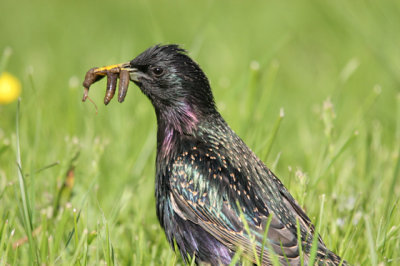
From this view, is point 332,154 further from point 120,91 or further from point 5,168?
point 5,168

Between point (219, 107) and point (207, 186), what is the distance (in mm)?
2095

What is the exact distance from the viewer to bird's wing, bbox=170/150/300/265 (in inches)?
118

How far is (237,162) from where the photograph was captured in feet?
10.8

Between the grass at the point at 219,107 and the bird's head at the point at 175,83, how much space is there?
21.6 inches

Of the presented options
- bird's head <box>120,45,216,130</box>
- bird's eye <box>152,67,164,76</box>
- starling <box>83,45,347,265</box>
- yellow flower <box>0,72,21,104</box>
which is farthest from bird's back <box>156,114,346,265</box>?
yellow flower <box>0,72,21,104</box>

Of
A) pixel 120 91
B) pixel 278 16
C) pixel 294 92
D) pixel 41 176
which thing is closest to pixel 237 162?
pixel 120 91

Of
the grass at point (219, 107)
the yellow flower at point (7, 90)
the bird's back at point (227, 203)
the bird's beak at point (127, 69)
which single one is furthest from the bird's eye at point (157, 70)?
the yellow flower at point (7, 90)

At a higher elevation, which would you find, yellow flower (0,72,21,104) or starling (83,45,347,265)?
yellow flower (0,72,21,104)

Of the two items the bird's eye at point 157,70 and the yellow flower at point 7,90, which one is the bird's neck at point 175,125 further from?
the yellow flower at point 7,90

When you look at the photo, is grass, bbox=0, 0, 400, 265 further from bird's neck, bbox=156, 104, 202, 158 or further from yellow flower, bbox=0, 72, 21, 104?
bird's neck, bbox=156, 104, 202, 158

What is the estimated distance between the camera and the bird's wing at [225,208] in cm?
300

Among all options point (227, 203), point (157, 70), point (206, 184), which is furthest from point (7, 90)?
point (227, 203)

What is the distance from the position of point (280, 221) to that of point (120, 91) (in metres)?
1.13

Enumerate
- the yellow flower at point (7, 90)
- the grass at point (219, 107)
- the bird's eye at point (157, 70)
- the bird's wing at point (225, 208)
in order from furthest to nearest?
the yellow flower at point (7, 90), the bird's eye at point (157, 70), the grass at point (219, 107), the bird's wing at point (225, 208)
